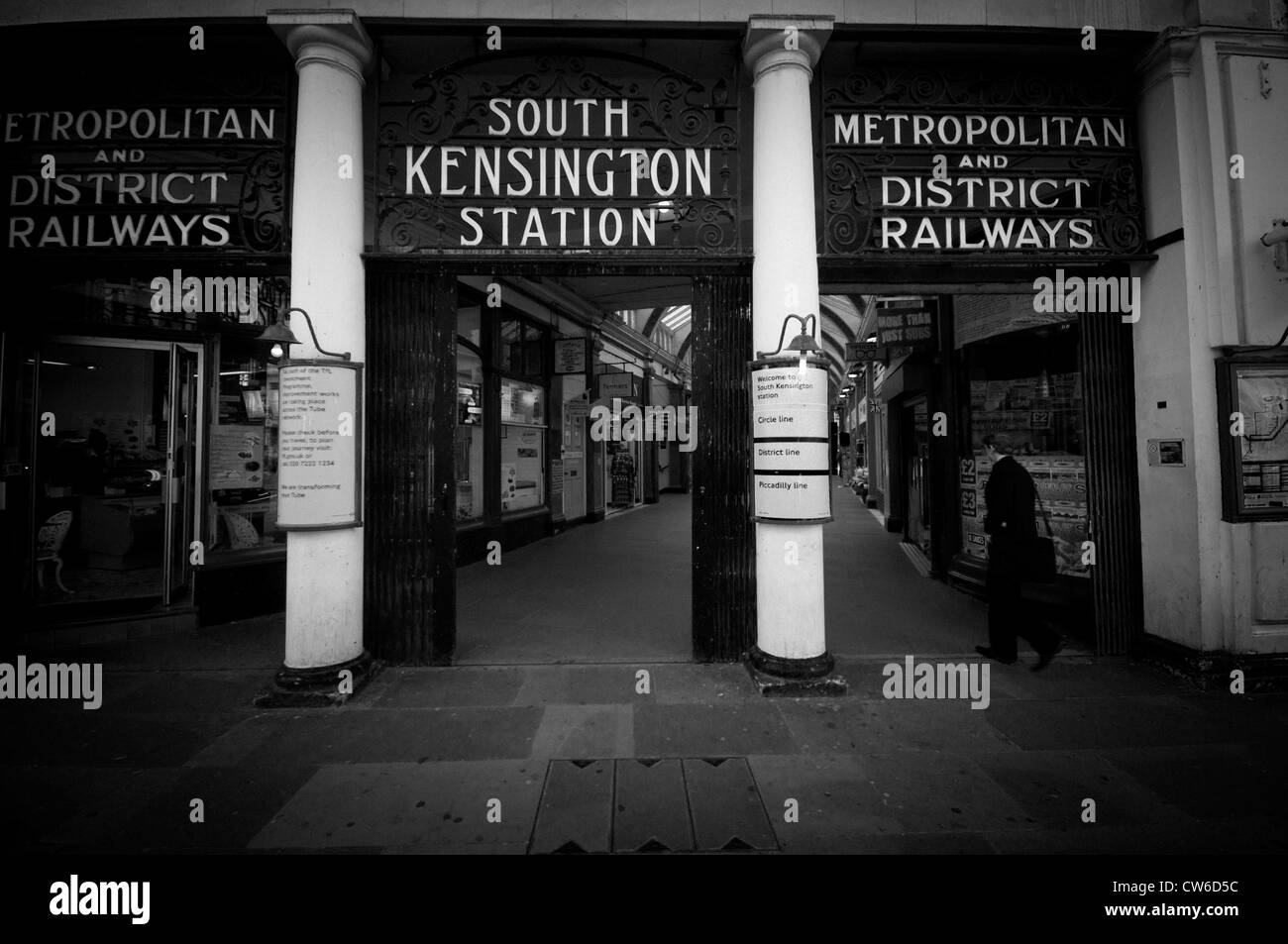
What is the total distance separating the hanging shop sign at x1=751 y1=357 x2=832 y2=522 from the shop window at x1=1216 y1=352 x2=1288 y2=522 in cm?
317

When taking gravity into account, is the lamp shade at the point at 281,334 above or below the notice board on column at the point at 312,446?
above

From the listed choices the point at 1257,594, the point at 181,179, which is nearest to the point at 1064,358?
the point at 1257,594

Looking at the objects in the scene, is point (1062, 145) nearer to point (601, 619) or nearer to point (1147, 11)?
point (1147, 11)

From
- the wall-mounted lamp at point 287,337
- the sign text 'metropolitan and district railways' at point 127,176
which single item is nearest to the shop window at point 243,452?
the sign text 'metropolitan and district railways' at point 127,176

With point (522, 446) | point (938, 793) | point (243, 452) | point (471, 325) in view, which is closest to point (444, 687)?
point (938, 793)

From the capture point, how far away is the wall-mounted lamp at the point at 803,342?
402cm

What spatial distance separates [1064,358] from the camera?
5992 mm

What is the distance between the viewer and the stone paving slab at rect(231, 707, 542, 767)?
10.9 ft

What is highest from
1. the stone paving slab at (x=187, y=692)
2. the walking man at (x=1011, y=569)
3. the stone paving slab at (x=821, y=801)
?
the walking man at (x=1011, y=569)

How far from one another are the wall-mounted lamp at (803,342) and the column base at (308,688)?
411 cm

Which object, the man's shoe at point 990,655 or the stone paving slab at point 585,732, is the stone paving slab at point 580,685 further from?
the man's shoe at point 990,655

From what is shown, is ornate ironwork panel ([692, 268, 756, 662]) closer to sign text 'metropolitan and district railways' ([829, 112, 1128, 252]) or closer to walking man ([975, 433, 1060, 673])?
sign text 'metropolitan and district railways' ([829, 112, 1128, 252])

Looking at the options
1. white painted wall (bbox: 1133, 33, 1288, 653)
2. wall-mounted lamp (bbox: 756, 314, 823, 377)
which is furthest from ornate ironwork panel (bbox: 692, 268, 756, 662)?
white painted wall (bbox: 1133, 33, 1288, 653)
